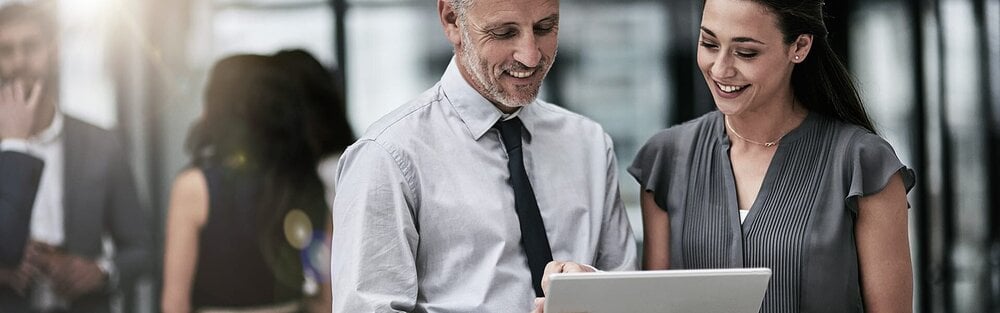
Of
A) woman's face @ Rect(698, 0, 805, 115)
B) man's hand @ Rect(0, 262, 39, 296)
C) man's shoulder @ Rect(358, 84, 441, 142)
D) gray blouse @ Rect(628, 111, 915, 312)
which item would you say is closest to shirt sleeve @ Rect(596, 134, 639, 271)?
gray blouse @ Rect(628, 111, 915, 312)

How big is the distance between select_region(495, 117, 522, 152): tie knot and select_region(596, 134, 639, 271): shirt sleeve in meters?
0.19

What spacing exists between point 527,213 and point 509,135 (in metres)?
0.15

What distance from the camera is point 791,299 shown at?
2041 millimetres

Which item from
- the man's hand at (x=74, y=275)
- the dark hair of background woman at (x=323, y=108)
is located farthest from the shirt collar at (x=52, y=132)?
the dark hair of background woman at (x=323, y=108)

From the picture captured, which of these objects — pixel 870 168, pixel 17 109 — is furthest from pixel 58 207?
pixel 870 168

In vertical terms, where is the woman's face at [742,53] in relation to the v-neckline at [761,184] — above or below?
above

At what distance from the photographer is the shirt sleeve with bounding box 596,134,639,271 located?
2088 mm

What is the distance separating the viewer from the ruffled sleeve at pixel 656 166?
7.31 ft

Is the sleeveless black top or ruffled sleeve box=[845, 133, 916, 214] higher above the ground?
ruffled sleeve box=[845, 133, 916, 214]

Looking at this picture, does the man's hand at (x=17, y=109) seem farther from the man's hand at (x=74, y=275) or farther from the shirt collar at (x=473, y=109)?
the shirt collar at (x=473, y=109)

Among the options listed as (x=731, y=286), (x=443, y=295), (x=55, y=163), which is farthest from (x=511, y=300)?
(x=55, y=163)

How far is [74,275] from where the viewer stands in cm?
396

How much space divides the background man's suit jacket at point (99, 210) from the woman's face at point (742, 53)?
2506 mm

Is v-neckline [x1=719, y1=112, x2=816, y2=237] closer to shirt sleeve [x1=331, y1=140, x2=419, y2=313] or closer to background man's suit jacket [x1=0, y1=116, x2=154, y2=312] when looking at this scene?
shirt sleeve [x1=331, y1=140, x2=419, y2=313]
